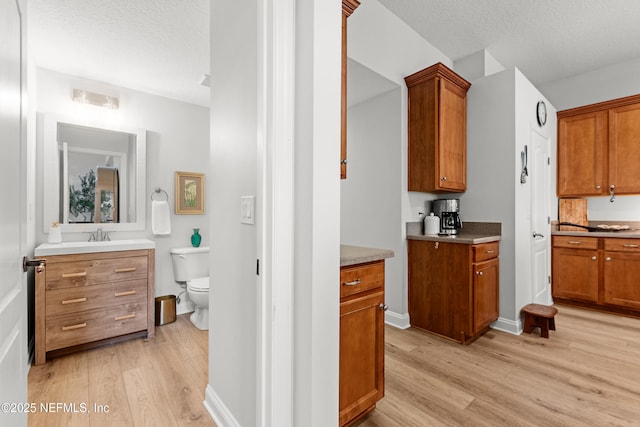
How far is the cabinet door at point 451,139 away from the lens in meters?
2.64

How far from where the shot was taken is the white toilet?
284 cm

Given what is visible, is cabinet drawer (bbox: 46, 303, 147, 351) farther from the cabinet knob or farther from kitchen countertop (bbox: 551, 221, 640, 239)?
kitchen countertop (bbox: 551, 221, 640, 239)

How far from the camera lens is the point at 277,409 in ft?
3.36

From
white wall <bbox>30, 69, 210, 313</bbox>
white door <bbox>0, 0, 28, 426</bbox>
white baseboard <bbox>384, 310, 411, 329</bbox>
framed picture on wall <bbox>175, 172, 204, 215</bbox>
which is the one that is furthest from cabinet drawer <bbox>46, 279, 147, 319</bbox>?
white baseboard <bbox>384, 310, 411, 329</bbox>

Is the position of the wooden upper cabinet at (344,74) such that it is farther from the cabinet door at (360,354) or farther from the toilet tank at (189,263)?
the toilet tank at (189,263)

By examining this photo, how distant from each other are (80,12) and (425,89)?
2.68 m

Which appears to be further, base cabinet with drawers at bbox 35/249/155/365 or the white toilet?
the white toilet

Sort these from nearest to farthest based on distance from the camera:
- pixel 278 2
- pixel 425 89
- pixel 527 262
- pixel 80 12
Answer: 1. pixel 278 2
2. pixel 80 12
3. pixel 425 89
4. pixel 527 262

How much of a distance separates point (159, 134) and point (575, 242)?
490 centimetres

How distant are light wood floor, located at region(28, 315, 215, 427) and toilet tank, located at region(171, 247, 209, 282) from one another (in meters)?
0.71

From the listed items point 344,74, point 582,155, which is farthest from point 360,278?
point 582,155

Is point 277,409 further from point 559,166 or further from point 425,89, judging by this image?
point 559,166

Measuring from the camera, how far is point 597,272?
329 centimetres

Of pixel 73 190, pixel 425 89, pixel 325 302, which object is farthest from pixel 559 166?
pixel 73 190
